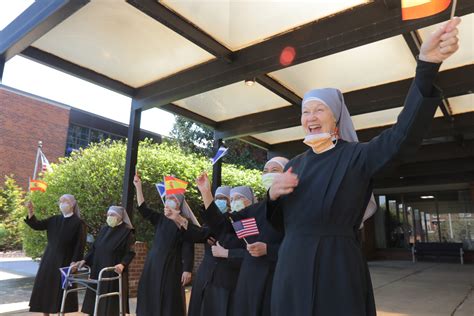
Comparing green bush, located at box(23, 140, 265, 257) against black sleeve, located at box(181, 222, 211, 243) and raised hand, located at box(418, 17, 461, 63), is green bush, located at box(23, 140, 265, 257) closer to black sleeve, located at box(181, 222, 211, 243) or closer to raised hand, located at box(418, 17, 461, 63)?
black sleeve, located at box(181, 222, 211, 243)

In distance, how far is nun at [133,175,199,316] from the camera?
14.5 feet

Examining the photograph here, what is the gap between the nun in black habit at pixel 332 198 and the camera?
1.47m

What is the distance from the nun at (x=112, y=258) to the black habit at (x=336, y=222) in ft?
12.2

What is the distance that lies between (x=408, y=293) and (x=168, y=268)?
240 inches

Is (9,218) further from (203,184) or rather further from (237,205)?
(203,184)

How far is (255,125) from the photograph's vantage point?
7.93 metres

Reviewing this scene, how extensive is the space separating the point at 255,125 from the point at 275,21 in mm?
3399

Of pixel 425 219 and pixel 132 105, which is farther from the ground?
pixel 132 105

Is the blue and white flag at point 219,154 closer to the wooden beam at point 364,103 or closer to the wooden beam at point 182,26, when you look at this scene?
the wooden beam at point 182,26

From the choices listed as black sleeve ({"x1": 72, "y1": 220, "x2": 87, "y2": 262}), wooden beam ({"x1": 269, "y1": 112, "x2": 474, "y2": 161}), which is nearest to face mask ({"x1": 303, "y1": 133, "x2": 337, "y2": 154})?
black sleeve ({"x1": 72, "y1": 220, "x2": 87, "y2": 262})

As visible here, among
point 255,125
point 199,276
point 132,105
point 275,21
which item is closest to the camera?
point 199,276

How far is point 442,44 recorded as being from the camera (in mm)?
1350

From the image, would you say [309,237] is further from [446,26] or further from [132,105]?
[132,105]

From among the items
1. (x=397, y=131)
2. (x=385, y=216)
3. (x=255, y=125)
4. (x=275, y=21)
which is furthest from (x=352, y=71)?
(x=385, y=216)
